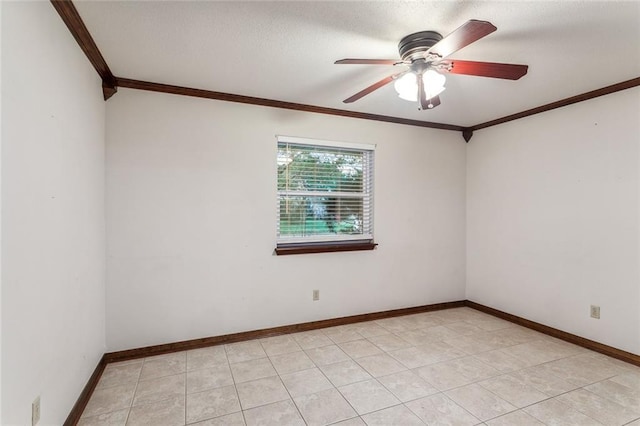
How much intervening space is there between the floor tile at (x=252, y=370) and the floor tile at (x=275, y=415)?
381 millimetres

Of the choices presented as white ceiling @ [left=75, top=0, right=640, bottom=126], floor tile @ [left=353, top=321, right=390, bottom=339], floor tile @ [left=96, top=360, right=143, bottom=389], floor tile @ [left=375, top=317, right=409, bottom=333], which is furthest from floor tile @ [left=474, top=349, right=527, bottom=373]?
floor tile @ [left=96, top=360, right=143, bottom=389]

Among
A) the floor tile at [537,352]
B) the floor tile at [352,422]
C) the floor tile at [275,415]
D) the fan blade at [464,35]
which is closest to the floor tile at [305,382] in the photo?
the floor tile at [275,415]

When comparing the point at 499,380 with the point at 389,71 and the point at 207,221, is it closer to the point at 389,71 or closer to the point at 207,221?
the point at 389,71

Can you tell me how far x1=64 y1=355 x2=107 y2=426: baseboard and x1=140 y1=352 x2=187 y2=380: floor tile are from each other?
0.96ft

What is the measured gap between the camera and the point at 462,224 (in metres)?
4.30

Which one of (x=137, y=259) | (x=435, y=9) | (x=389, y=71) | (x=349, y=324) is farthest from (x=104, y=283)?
(x=435, y=9)

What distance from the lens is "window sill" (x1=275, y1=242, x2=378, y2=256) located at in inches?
129

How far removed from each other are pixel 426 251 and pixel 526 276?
3.56 feet

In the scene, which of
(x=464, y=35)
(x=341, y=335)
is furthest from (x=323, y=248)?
(x=464, y=35)

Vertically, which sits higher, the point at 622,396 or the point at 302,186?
the point at 302,186

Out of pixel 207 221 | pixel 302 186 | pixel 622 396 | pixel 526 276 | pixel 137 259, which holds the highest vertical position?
pixel 302 186

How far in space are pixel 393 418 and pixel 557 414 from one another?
3.38 feet

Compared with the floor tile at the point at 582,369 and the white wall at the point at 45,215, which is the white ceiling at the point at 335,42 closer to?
the white wall at the point at 45,215

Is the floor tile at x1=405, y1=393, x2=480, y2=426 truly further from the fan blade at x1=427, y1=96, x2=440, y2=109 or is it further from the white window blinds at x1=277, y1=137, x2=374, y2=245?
the fan blade at x1=427, y1=96, x2=440, y2=109
